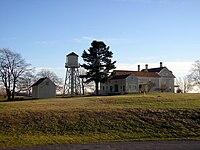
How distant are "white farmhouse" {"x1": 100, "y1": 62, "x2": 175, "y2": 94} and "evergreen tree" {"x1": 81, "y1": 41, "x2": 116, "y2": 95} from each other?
285 cm

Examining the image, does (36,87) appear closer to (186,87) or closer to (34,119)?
(34,119)

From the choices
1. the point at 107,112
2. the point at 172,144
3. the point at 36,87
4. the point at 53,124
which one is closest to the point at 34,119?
the point at 53,124

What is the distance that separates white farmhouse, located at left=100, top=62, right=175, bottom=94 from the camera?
233 feet

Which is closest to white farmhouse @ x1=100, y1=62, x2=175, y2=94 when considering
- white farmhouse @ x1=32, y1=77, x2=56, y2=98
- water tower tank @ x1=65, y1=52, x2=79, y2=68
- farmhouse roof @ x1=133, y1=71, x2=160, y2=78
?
farmhouse roof @ x1=133, y1=71, x2=160, y2=78

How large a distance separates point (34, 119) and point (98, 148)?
9.35m

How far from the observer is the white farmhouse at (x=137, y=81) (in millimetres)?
70875

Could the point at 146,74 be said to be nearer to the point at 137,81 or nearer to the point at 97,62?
the point at 137,81

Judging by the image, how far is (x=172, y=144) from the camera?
17859 mm

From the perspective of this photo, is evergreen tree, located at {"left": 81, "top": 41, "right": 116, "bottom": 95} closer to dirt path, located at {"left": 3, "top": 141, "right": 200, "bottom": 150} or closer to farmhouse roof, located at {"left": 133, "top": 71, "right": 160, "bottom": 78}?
farmhouse roof, located at {"left": 133, "top": 71, "right": 160, "bottom": 78}

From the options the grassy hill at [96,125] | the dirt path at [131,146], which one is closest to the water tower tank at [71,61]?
the grassy hill at [96,125]

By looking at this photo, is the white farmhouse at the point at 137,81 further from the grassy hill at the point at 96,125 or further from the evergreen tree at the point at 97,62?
the grassy hill at the point at 96,125

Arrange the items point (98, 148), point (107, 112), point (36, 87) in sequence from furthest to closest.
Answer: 1. point (36, 87)
2. point (107, 112)
3. point (98, 148)

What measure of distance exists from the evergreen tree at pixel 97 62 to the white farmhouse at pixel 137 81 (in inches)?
112

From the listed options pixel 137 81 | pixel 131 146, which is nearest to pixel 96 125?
pixel 131 146
